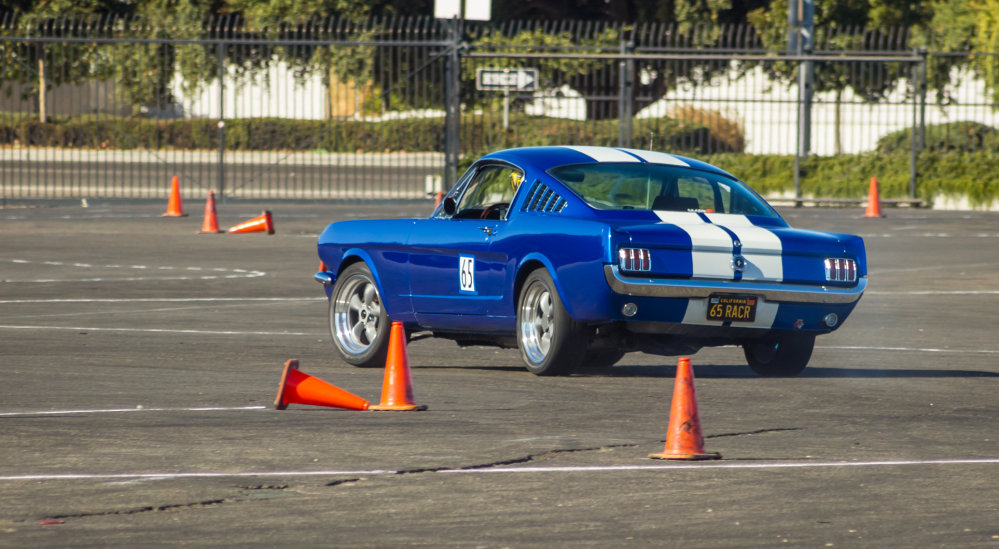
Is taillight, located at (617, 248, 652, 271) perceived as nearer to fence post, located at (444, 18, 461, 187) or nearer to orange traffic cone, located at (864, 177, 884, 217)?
orange traffic cone, located at (864, 177, 884, 217)

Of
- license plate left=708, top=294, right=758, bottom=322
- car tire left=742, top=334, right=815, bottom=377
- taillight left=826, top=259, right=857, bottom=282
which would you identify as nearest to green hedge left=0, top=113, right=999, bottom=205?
car tire left=742, top=334, right=815, bottom=377

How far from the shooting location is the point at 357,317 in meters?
12.3

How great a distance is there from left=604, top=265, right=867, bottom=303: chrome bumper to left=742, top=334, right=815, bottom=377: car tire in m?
0.43

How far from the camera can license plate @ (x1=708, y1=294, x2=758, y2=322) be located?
1049cm

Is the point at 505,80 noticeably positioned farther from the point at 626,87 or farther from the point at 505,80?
the point at 626,87

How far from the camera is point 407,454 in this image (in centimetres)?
794

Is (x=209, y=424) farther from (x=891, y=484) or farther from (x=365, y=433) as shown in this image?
(x=891, y=484)

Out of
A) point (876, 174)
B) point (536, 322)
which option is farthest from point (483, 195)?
point (876, 174)

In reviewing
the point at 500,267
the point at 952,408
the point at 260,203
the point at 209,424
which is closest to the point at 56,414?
the point at 209,424

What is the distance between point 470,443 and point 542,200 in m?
3.25

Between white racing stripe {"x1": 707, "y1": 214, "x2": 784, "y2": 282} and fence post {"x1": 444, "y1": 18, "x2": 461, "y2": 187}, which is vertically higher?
fence post {"x1": 444, "y1": 18, "x2": 461, "y2": 187}

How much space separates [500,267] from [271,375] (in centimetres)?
157

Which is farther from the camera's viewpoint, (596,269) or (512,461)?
(596,269)

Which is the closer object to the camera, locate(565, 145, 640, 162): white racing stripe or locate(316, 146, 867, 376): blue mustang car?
locate(316, 146, 867, 376): blue mustang car
